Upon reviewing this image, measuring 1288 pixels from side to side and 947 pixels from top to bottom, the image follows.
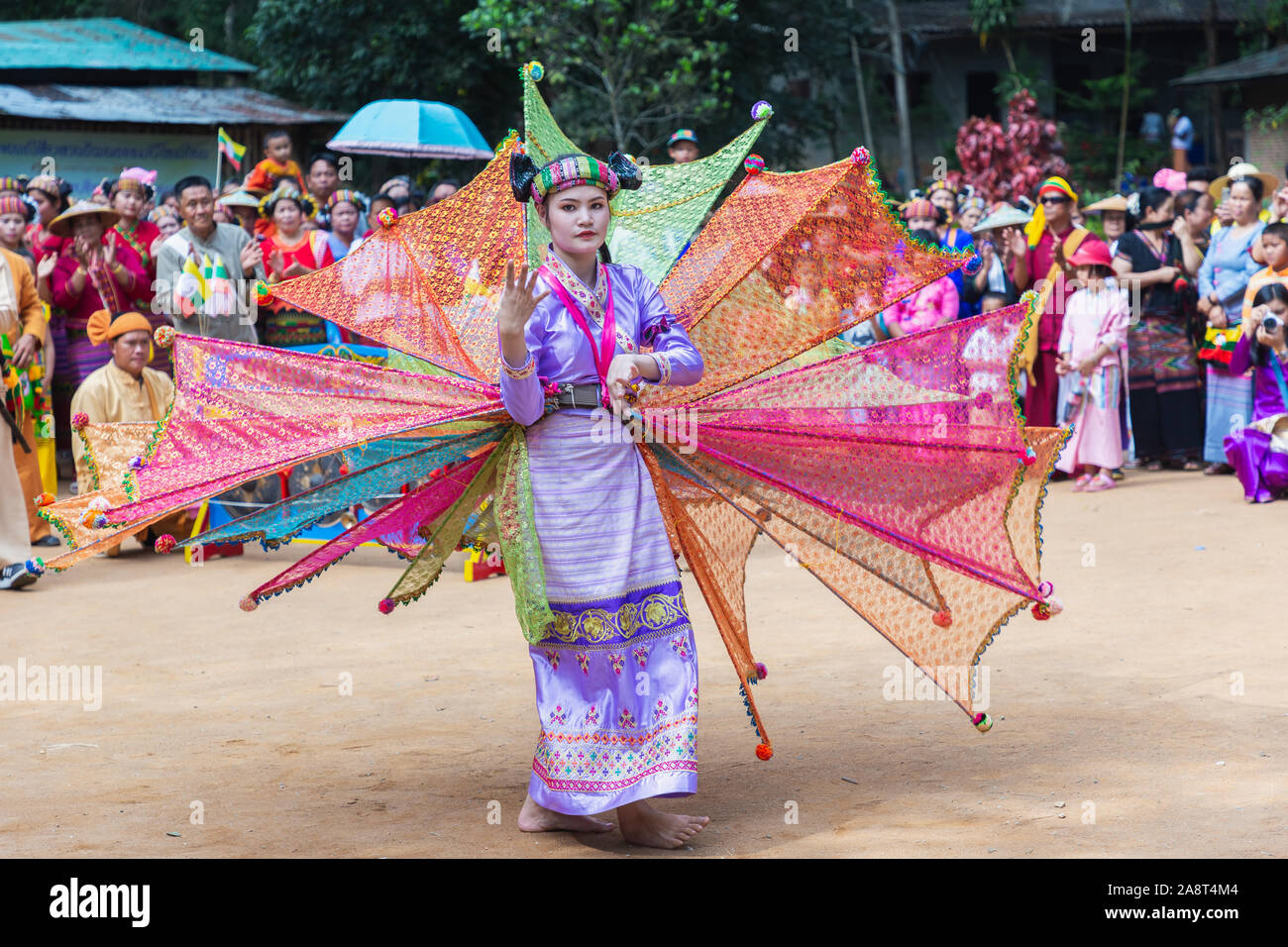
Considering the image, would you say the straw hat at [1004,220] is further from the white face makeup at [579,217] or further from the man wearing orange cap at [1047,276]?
the white face makeup at [579,217]

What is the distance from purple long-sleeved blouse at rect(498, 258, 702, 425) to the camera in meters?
4.16

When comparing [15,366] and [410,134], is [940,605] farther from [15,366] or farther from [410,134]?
[410,134]

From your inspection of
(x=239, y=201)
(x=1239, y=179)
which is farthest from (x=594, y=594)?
(x=1239, y=179)

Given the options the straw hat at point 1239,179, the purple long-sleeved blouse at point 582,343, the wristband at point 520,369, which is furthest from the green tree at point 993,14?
the wristband at point 520,369

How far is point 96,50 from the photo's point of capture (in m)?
21.1

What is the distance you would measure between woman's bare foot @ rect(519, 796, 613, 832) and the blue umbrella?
9.29m

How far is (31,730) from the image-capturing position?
5.59m

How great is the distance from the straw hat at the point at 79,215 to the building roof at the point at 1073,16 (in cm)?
2145

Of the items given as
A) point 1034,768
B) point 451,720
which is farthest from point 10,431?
point 1034,768

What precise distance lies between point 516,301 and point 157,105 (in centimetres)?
1750

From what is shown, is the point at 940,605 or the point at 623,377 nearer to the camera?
the point at 623,377

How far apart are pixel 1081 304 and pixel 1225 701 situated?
6011 millimetres

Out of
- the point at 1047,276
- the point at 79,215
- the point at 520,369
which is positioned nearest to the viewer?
the point at 520,369

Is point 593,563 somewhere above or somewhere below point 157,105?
below
